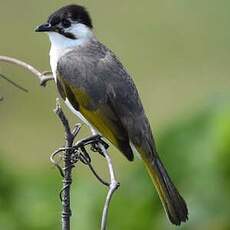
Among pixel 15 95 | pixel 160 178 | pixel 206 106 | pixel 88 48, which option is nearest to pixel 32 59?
pixel 15 95

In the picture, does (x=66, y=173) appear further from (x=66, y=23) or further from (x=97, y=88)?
(x=66, y=23)

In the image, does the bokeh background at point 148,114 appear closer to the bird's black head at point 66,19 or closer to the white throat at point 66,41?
the white throat at point 66,41

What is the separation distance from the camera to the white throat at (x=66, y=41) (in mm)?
5912

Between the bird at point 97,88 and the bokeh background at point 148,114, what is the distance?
959 mm

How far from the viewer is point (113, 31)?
38.8ft

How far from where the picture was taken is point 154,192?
260 inches

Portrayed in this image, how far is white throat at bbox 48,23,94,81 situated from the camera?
5912mm

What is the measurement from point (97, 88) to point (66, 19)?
1.27ft

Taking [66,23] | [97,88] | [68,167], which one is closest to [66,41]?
[66,23]

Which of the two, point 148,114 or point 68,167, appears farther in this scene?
point 148,114

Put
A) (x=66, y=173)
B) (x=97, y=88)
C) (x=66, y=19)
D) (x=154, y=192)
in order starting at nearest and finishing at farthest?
(x=66, y=173), (x=97, y=88), (x=66, y=19), (x=154, y=192)

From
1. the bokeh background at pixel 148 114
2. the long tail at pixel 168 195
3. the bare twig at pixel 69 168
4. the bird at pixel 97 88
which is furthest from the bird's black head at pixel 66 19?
the bokeh background at pixel 148 114

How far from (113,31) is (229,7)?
3.97ft

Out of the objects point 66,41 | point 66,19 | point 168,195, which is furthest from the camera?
point 66,41
